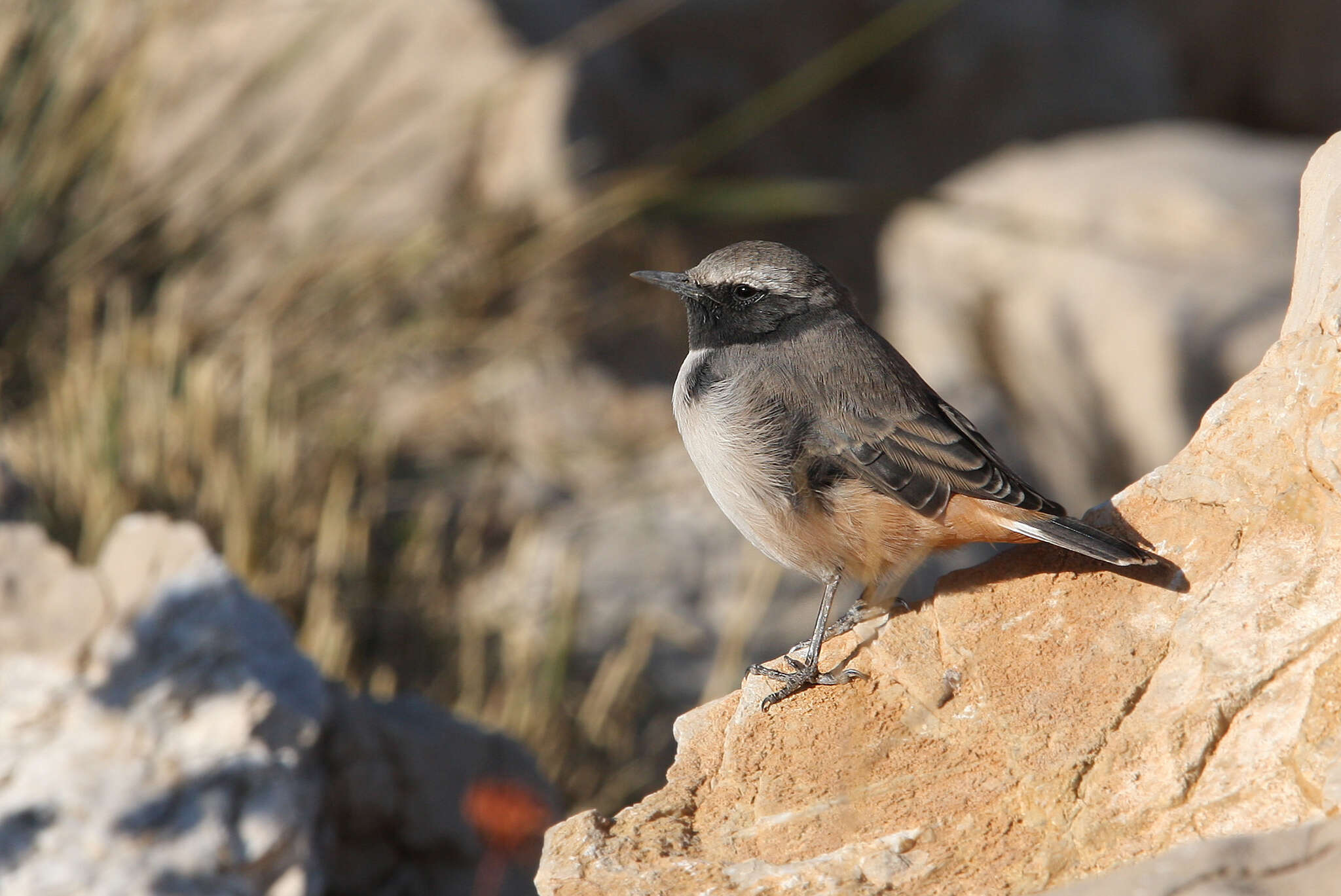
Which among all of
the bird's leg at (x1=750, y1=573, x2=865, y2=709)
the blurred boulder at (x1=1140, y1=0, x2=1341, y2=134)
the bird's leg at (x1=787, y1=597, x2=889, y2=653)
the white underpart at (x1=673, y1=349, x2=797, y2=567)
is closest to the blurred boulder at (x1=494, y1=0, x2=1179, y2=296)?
the blurred boulder at (x1=1140, y1=0, x2=1341, y2=134)

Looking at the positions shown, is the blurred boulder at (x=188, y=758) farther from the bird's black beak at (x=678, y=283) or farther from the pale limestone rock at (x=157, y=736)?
the bird's black beak at (x=678, y=283)

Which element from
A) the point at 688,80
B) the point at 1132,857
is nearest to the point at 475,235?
the point at 688,80

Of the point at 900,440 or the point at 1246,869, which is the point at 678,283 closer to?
the point at 900,440

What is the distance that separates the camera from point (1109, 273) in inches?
360

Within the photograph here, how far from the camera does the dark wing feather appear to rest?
3.67m

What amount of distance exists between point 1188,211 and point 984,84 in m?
2.60

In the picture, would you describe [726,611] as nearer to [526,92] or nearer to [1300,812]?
[526,92]

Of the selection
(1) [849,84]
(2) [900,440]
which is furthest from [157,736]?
(1) [849,84]

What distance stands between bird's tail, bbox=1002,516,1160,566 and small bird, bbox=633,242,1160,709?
0.02 m

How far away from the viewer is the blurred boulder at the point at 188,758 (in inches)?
165

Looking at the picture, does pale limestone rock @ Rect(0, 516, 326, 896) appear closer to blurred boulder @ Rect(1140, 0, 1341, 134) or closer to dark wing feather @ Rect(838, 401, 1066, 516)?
dark wing feather @ Rect(838, 401, 1066, 516)

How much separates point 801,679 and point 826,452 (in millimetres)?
699

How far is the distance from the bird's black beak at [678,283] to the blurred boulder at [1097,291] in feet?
13.3

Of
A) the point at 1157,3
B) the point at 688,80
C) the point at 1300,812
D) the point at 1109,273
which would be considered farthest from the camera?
the point at 1157,3
